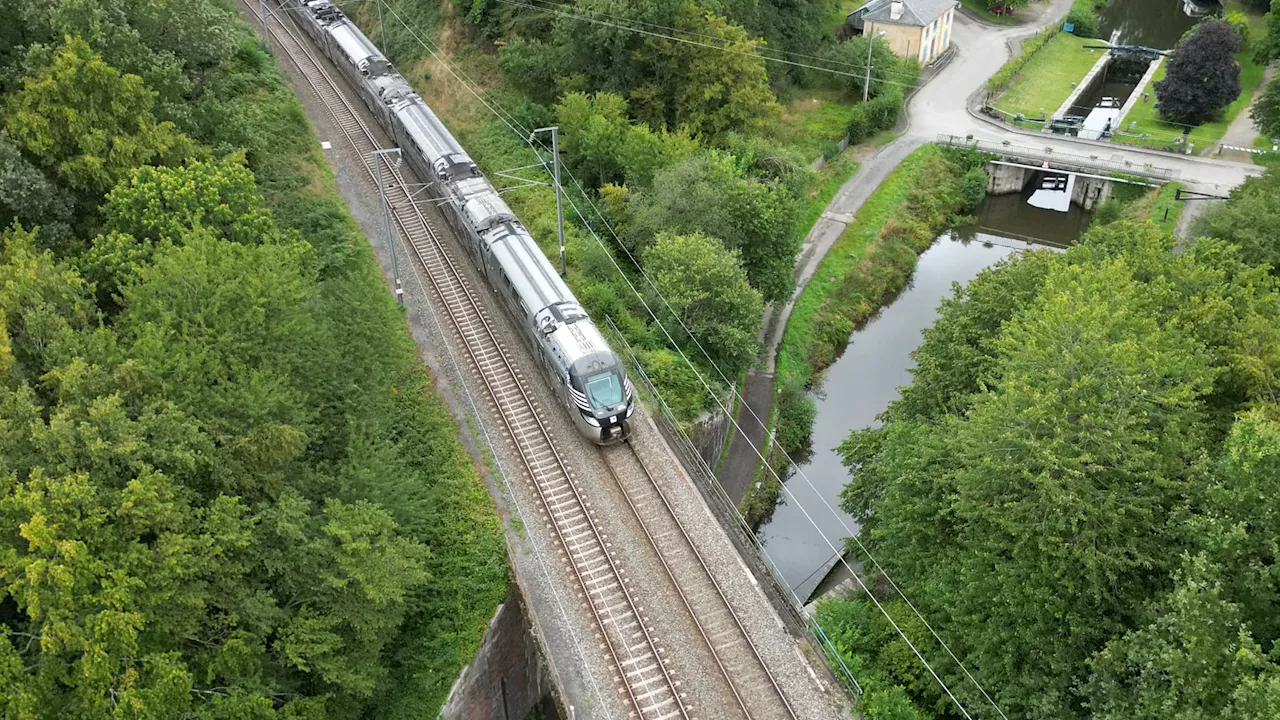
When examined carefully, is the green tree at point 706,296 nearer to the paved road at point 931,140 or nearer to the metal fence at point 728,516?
the metal fence at point 728,516

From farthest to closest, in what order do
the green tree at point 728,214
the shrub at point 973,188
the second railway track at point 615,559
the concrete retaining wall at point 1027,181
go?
the shrub at point 973,188 < the concrete retaining wall at point 1027,181 < the green tree at point 728,214 < the second railway track at point 615,559

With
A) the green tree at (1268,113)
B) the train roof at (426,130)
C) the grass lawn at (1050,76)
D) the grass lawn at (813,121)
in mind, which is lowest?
the grass lawn at (813,121)

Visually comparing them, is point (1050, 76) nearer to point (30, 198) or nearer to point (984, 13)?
point (984, 13)

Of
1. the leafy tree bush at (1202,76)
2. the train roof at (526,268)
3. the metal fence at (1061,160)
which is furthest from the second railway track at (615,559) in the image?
the leafy tree bush at (1202,76)

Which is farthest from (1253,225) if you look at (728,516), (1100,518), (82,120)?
(82,120)

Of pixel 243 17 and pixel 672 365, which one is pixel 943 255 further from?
pixel 243 17

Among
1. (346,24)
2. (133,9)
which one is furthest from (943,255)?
(133,9)
